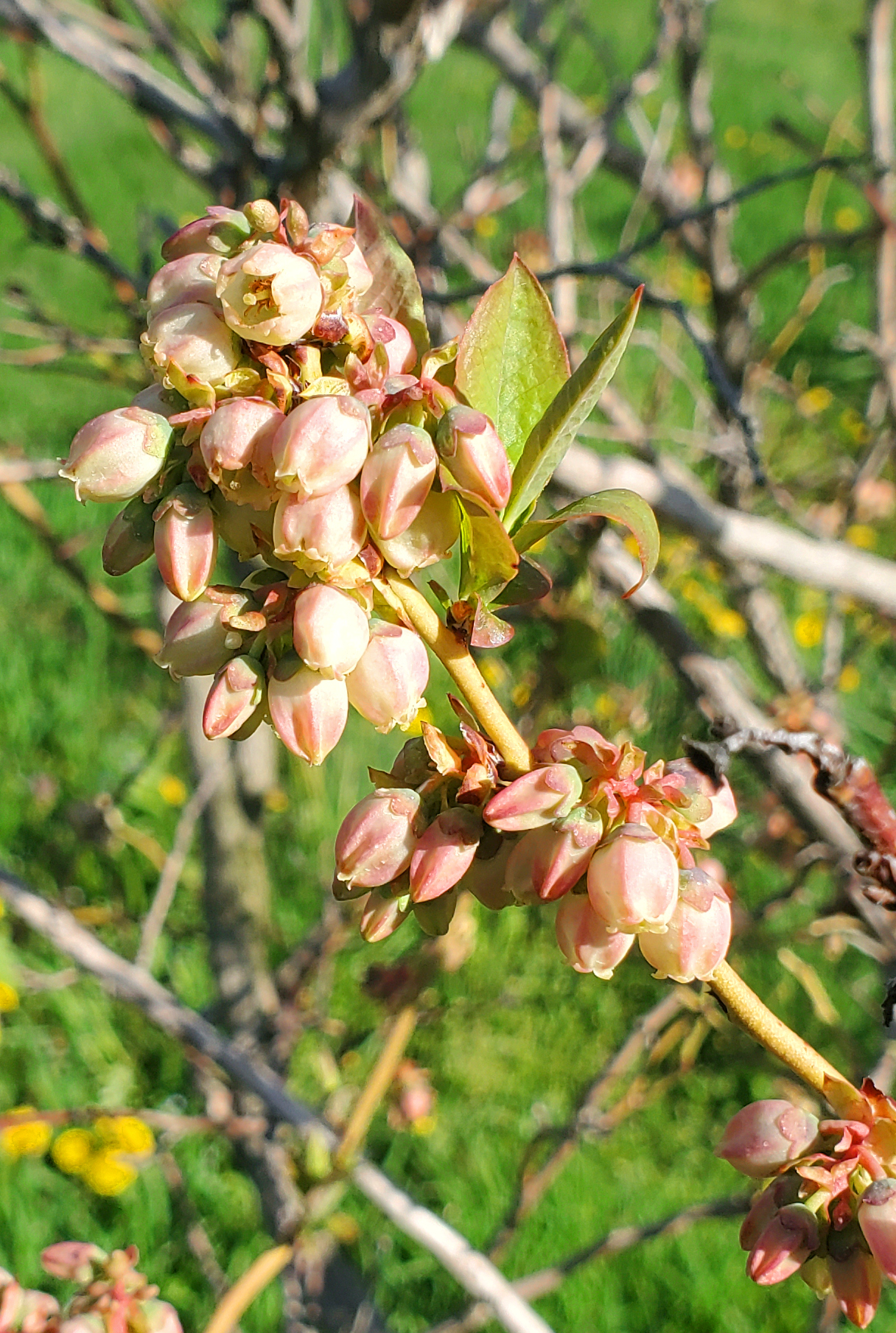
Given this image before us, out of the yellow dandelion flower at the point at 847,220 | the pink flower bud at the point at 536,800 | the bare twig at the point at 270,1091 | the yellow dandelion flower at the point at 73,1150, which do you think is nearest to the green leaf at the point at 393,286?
the pink flower bud at the point at 536,800

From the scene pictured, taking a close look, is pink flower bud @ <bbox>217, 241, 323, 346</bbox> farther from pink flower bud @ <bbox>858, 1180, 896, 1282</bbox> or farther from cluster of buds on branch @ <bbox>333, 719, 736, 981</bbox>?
pink flower bud @ <bbox>858, 1180, 896, 1282</bbox>

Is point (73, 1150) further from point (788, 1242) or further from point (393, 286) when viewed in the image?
point (393, 286)

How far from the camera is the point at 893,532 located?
3.12 m

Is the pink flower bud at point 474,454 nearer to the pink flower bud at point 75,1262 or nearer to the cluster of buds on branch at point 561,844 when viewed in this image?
the cluster of buds on branch at point 561,844

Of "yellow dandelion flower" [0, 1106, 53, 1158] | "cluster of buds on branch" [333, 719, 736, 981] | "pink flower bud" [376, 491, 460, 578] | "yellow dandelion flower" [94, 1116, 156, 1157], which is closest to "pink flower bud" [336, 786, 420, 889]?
"cluster of buds on branch" [333, 719, 736, 981]

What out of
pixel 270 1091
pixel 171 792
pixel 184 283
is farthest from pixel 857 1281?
pixel 171 792

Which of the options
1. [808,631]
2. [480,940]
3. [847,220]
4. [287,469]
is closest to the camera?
[287,469]

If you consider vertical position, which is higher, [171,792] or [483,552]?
[483,552]

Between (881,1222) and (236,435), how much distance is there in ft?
1.31

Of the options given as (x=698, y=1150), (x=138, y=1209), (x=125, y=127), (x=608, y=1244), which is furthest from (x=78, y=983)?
(x=125, y=127)

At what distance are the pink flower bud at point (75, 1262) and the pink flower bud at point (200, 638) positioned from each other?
466 millimetres

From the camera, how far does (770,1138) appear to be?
507 millimetres

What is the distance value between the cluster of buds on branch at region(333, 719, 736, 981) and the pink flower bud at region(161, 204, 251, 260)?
22cm

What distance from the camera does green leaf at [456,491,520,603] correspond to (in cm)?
46
